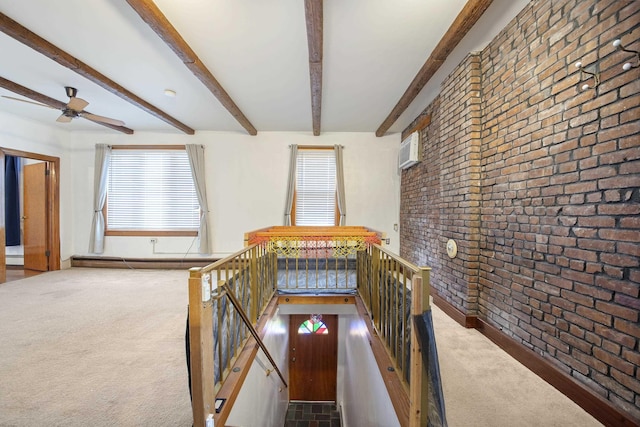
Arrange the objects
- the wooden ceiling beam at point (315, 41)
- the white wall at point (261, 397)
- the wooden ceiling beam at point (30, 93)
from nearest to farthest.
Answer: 1. the wooden ceiling beam at point (315, 41)
2. the white wall at point (261, 397)
3. the wooden ceiling beam at point (30, 93)

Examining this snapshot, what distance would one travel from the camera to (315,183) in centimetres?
494

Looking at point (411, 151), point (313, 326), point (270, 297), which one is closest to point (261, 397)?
point (270, 297)

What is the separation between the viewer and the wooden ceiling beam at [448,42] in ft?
6.07

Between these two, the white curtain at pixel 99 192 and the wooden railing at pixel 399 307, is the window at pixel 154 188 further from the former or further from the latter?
the wooden railing at pixel 399 307

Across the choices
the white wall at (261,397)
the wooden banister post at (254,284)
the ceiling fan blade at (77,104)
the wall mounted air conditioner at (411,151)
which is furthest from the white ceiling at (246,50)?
the white wall at (261,397)

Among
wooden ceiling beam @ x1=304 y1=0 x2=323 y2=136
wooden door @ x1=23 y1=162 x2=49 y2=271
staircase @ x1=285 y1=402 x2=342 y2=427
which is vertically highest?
wooden ceiling beam @ x1=304 y1=0 x2=323 y2=136

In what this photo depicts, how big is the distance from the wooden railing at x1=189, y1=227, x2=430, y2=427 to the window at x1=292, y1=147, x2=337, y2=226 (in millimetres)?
1181

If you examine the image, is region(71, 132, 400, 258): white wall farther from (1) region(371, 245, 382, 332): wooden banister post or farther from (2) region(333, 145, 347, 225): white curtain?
(1) region(371, 245, 382, 332): wooden banister post

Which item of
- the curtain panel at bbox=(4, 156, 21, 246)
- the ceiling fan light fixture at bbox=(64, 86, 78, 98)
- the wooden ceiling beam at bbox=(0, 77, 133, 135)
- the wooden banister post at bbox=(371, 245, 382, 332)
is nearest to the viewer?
the wooden banister post at bbox=(371, 245, 382, 332)

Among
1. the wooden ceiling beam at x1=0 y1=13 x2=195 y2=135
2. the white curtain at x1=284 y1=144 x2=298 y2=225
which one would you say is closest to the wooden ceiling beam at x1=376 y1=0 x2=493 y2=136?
the white curtain at x1=284 y1=144 x2=298 y2=225

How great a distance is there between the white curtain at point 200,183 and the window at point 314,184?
1704mm

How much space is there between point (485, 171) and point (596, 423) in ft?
6.15

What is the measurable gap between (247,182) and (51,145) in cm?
353

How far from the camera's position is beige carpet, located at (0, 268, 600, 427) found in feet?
4.75
